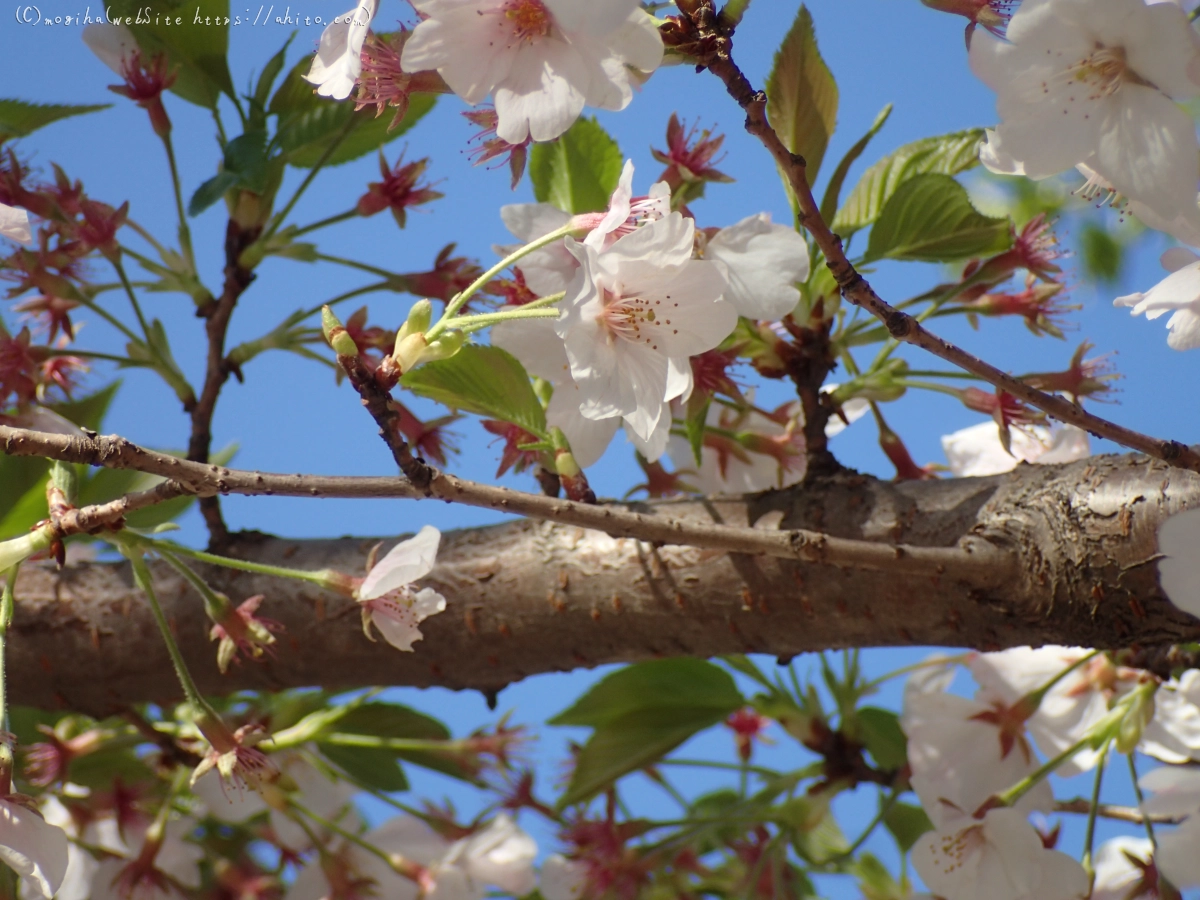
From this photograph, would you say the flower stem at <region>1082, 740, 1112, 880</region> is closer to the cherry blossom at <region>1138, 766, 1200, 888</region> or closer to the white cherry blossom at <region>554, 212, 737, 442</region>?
the cherry blossom at <region>1138, 766, 1200, 888</region>

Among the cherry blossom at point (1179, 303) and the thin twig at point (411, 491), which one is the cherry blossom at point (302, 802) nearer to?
the thin twig at point (411, 491)

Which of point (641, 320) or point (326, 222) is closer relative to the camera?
point (641, 320)

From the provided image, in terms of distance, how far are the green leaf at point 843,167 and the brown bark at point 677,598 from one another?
0.18m

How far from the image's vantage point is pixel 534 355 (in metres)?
0.60

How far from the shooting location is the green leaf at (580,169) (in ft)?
2.35

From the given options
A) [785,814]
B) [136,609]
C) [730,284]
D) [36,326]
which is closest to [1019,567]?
[730,284]

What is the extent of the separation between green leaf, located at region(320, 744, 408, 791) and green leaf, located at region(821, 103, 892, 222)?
576 millimetres

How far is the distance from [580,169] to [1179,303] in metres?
0.37

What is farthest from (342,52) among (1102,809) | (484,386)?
(1102,809)

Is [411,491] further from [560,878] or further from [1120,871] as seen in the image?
[1120,871]

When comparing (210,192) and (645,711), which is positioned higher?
(210,192)

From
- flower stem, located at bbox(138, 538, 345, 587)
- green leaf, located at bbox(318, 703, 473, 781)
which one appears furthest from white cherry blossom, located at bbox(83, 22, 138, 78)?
green leaf, located at bbox(318, 703, 473, 781)

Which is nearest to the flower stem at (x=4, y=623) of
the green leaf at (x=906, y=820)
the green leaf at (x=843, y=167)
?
the green leaf at (x=843, y=167)

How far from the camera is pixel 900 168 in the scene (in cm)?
75
